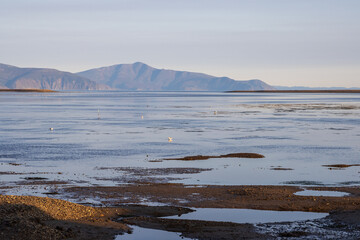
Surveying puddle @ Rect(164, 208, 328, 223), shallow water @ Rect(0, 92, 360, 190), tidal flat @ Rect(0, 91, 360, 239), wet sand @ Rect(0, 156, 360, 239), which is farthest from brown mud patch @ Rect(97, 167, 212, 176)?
puddle @ Rect(164, 208, 328, 223)

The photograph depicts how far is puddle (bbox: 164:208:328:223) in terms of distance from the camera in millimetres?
17953

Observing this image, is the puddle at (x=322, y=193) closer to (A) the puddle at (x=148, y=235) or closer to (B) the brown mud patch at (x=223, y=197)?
(B) the brown mud patch at (x=223, y=197)

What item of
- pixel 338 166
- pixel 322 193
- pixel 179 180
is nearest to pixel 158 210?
pixel 179 180

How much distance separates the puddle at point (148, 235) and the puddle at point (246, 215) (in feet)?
5.60

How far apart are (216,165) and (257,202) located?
973 centimetres

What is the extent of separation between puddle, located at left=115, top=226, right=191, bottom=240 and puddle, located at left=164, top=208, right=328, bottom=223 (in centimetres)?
171

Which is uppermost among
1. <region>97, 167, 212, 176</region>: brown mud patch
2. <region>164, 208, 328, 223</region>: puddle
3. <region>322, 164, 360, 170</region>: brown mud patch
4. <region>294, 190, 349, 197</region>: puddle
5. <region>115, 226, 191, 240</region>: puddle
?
<region>322, 164, 360, 170</region>: brown mud patch

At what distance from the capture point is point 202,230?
16.3 m

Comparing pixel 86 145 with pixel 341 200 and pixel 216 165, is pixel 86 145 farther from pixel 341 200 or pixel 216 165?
pixel 341 200

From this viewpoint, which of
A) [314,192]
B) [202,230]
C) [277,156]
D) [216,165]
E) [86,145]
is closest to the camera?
[202,230]

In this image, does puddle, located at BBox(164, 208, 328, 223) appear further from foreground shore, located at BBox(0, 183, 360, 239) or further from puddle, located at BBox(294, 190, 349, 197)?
puddle, located at BBox(294, 190, 349, 197)

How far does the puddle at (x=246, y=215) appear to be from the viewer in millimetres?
17953

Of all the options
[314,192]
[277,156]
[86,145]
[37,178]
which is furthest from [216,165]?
[86,145]

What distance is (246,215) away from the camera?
18.5 meters
